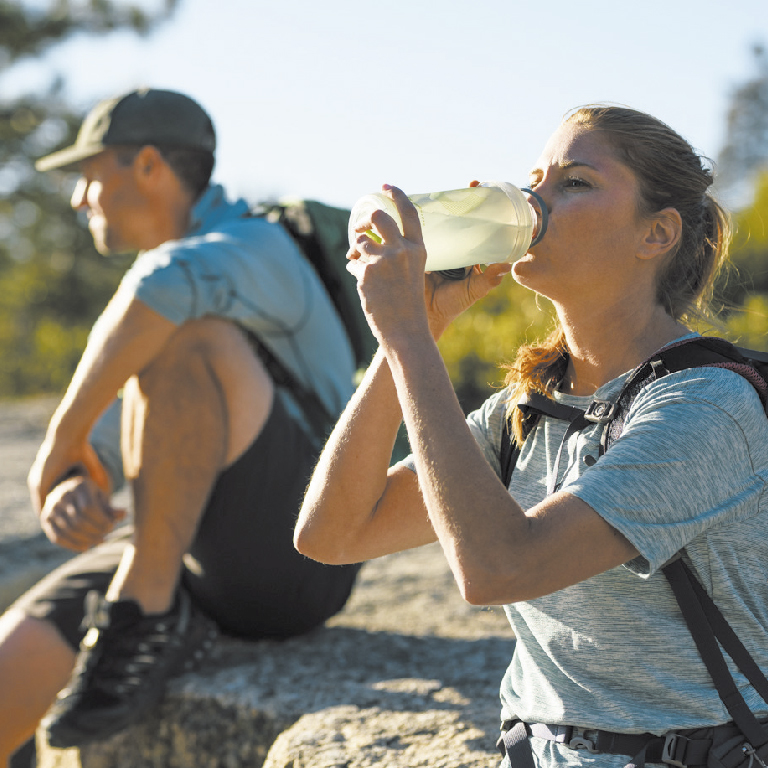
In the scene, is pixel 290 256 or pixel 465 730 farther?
pixel 290 256

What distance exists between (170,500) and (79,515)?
0.27 meters

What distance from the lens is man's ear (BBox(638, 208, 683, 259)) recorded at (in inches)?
67.7

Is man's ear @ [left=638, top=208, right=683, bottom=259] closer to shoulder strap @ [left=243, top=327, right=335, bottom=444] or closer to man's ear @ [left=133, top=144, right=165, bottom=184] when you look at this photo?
shoulder strap @ [left=243, top=327, right=335, bottom=444]

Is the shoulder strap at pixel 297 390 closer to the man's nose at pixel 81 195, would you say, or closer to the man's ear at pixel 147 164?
the man's ear at pixel 147 164

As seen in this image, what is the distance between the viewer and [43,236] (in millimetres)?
17797

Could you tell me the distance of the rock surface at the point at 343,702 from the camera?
228cm

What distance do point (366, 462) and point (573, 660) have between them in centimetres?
50

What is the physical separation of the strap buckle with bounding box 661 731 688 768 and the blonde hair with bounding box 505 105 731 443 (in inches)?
22.5

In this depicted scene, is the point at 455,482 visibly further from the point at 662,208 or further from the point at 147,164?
the point at 147,164

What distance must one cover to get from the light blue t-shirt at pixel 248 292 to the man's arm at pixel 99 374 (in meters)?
0.06

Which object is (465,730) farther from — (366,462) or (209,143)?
(209,143)

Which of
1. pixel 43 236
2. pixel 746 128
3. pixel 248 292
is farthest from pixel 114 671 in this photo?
pixel 746 128

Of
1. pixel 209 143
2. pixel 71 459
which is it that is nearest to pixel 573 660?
pixel 71 459

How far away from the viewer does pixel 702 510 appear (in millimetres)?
1419
